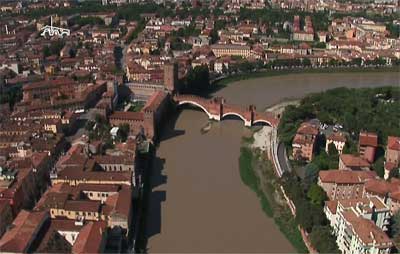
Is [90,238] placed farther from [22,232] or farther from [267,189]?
[267,189]

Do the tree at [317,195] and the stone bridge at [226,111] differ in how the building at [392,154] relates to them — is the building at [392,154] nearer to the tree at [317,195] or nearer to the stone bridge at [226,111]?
the tree at [317,195]

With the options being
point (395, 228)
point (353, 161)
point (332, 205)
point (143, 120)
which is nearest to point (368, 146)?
point (353, 161)

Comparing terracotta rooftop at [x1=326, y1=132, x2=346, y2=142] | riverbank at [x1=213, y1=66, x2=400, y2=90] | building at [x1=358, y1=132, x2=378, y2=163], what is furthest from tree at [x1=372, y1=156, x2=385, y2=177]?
riverbank at [x1=213, y1=66, x2=400, y2=90]

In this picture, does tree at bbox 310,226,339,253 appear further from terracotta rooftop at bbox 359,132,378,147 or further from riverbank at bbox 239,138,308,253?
terracotta rooftop at bbox 359,132,378,147

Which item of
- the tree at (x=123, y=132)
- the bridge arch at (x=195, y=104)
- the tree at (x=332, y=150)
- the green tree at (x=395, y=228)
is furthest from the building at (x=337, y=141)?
the tree at (x=123, y=132)

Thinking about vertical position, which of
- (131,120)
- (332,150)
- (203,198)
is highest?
(131,120)

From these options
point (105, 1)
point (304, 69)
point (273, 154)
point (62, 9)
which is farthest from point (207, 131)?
point (105, 1)
